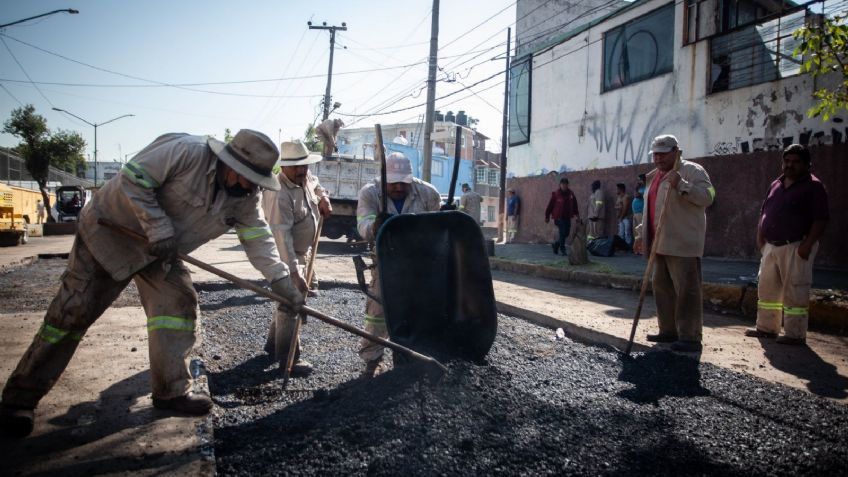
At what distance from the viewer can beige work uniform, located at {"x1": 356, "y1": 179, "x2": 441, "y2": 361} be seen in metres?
3.69

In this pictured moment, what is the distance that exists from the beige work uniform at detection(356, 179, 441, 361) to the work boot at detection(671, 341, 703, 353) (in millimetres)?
2330

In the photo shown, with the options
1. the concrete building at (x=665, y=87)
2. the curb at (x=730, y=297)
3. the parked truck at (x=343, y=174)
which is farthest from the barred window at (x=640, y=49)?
the parked truck at (x=343, y=174)

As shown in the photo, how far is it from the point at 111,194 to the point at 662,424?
3269 millimetres

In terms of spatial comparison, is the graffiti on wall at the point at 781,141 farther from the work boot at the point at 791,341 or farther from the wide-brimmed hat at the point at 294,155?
the wide-brimmed hat at the point at 294,155

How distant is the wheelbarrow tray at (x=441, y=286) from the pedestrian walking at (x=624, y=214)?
31.3ft

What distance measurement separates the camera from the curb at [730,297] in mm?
5078

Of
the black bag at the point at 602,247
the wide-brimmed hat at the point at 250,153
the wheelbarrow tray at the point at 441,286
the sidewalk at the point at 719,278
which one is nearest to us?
the wide-brimmed hat at the point at 250,153

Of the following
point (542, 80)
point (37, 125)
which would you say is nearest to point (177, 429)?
point (542, 80)

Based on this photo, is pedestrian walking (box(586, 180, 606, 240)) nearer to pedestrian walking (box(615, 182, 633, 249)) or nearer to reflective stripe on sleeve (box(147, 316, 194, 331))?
pedestrian walking (box(615, 182, 633, 249))

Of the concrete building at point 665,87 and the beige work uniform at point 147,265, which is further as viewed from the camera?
the concrete building at point 665,87

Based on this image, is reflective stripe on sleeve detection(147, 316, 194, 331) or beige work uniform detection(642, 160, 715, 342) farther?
beige work uniform detection(642, 160, 715, 342)

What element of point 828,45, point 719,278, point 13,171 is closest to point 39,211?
point 13,171

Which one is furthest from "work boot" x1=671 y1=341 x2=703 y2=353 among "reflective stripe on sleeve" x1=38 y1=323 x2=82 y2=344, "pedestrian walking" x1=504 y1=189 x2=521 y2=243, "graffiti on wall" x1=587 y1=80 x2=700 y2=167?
"pedestrian walking" x1=504 y1=189 x2=521 y2=243

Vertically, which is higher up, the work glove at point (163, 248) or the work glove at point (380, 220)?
the work glove at point (380, 220)
